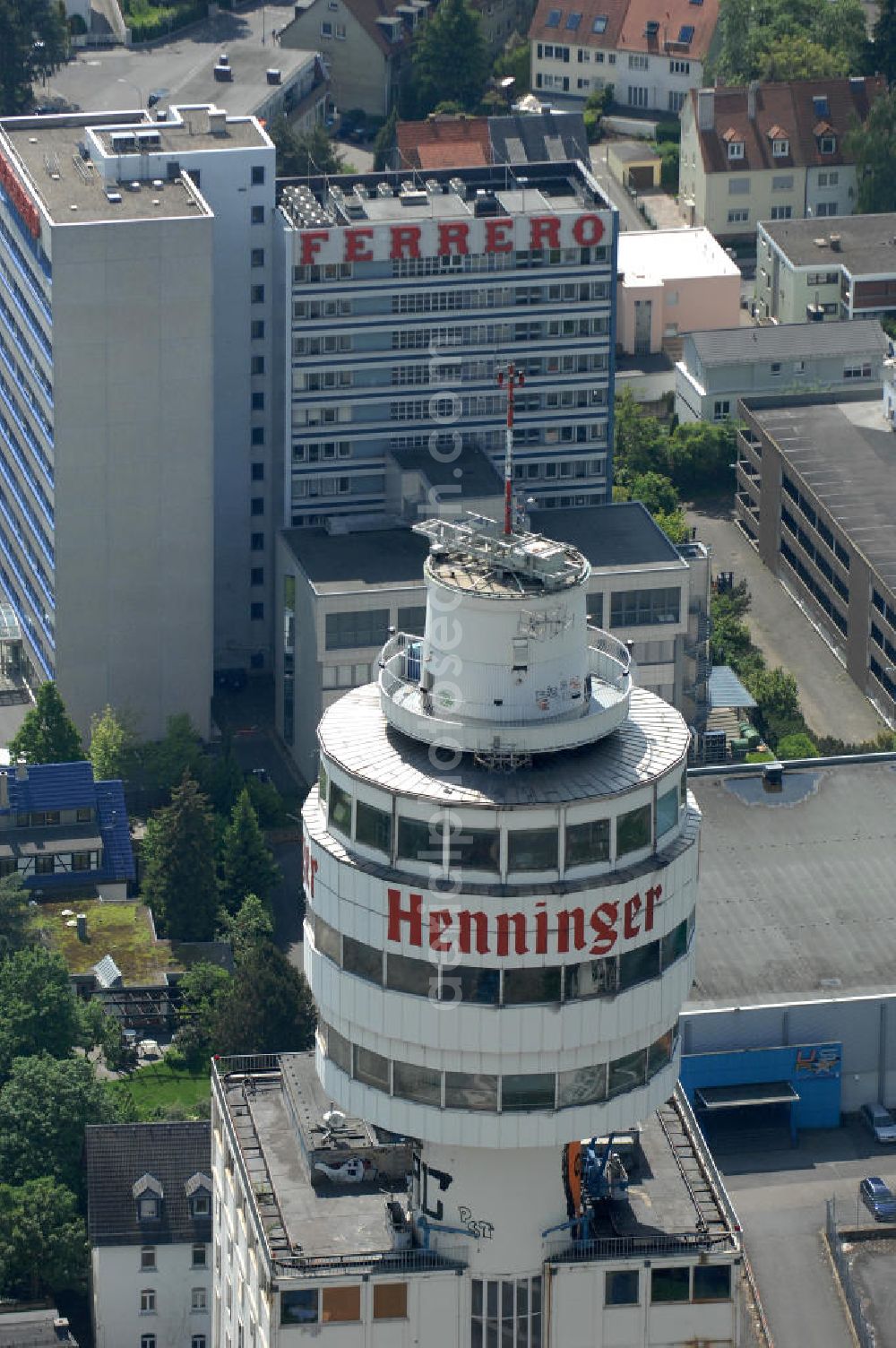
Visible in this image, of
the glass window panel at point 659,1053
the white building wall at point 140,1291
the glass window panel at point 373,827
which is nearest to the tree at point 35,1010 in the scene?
the white building wall at point 140,1291

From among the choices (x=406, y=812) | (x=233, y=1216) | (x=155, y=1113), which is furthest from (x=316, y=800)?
(x=155, y=1113)

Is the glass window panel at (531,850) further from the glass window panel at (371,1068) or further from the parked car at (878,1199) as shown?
the parked car at (878,1199)

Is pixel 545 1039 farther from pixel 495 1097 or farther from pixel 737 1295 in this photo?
pixel 737 1295

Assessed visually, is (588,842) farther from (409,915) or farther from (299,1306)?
(299,1306)

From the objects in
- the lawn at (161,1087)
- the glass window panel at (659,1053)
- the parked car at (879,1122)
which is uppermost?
the glass window panel at (659,1053)

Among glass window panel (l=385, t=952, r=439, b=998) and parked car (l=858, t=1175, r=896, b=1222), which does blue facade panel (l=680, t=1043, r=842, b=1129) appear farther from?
glass window panel (l=385, t=952, r=439, b=998)

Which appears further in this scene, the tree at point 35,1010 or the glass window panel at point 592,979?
the tree at point 35,1010

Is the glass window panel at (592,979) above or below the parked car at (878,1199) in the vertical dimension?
above
